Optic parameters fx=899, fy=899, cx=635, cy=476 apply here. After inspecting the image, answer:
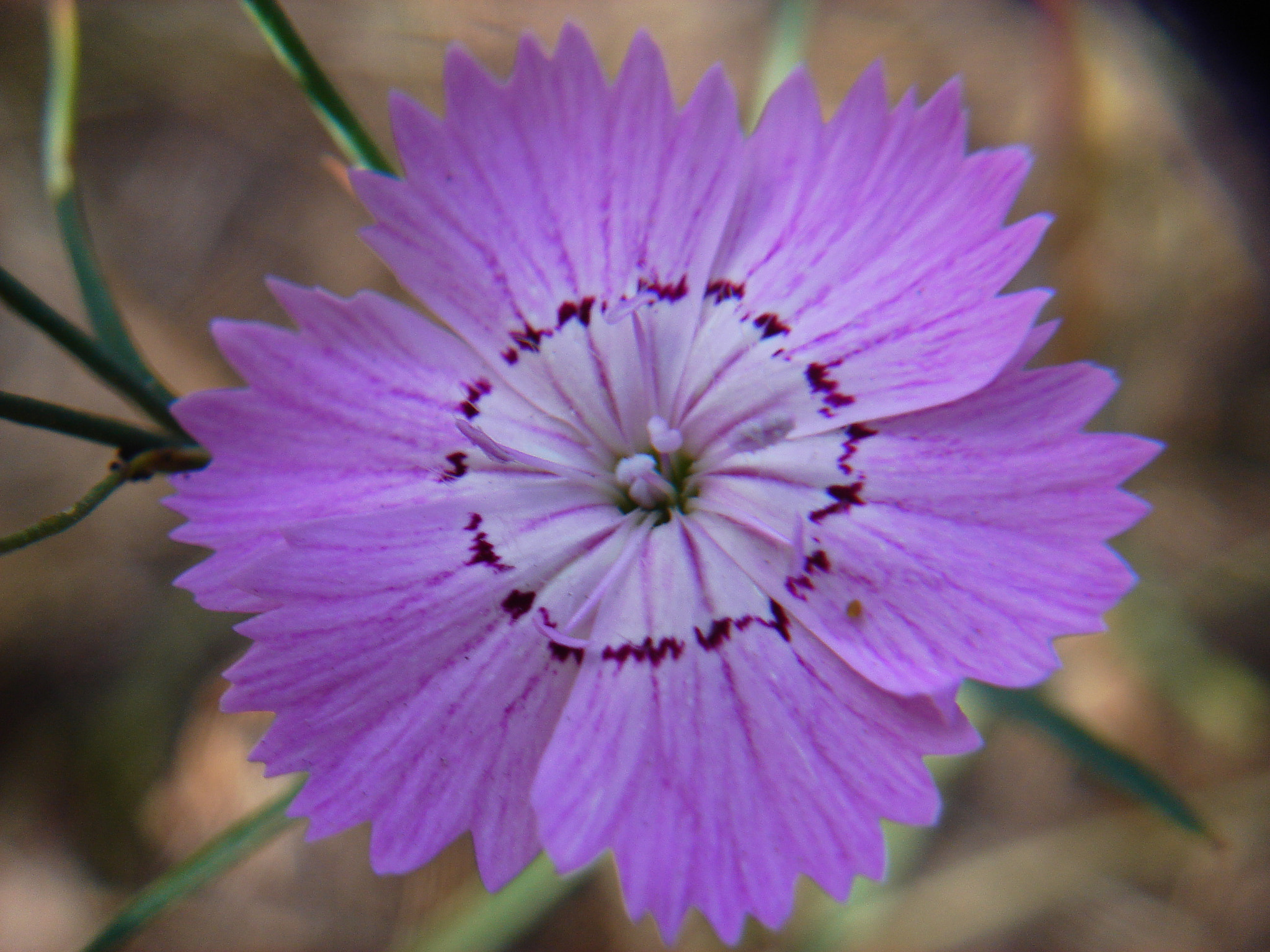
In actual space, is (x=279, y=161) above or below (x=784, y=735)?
above

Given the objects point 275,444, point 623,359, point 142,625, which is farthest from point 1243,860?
point 142,625

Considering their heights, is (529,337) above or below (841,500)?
above

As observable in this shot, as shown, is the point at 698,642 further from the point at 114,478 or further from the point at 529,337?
the point at 114,478

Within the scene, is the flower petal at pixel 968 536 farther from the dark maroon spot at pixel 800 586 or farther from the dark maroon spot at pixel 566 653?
the dark maroon spot at pixel 566 653

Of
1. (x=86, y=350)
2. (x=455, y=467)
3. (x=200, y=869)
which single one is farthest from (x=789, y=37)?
(x=200, y=869)

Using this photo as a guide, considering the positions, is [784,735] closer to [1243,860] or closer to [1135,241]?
[1243,860]

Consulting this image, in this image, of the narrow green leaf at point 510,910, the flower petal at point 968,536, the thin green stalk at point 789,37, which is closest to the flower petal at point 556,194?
the flower petal at point 968,536
